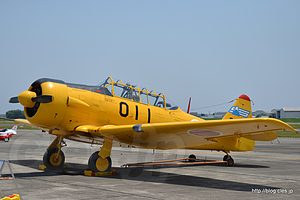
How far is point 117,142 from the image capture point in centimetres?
1017

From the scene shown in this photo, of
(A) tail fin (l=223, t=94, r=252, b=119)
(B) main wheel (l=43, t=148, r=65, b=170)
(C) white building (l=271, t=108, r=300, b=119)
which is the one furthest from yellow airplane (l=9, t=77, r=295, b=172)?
(C) white building (l=271, t=108, r=300, b=119)

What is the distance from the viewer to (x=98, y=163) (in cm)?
902

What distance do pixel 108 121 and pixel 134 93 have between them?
1.49 meters

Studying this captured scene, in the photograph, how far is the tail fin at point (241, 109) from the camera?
43.4 feet

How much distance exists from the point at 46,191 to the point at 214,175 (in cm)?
528

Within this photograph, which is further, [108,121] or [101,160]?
[108,121]

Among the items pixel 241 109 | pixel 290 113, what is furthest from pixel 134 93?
pixel 290 113

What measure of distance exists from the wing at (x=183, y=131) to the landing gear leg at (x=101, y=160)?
0.32 meters

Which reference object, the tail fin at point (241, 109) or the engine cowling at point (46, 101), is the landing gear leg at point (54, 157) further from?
the tail fin at point (241, 109)

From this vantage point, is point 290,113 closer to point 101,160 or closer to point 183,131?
point 183,131

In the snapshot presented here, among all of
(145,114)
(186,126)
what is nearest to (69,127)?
(145,114)

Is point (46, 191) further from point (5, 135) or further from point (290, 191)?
point (5, 135)

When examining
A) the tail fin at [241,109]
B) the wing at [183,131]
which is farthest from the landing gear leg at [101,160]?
the tail fin at [241,109]

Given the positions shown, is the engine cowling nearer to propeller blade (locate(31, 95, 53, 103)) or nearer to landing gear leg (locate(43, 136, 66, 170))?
propeller blade (locate(31, 95, 53, 103))
